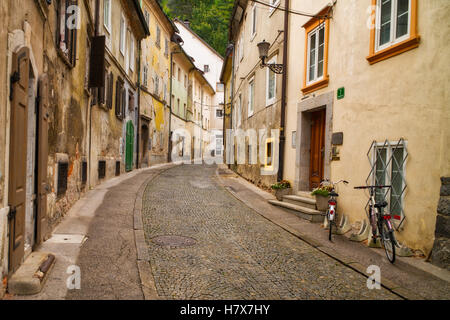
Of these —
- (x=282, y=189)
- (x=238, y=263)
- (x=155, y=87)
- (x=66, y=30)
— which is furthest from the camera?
(x=155, y=87)

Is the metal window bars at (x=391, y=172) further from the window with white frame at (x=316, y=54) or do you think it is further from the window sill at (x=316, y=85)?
the window with white frame at (x=316, y=54)

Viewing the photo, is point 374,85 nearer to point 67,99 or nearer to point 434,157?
point 434,157

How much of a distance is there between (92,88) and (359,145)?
23.5 ft

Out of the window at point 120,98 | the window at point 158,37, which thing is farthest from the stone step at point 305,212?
the window at point 158,37

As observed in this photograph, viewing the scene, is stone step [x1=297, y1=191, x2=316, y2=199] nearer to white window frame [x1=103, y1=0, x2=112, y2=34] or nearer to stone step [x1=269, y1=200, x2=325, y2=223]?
stone step [x1=269, y1=200, x2=325, y2=223]

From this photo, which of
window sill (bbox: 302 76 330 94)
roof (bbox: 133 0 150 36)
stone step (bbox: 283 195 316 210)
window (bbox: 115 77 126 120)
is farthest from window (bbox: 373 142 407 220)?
roof (bbox: 133 0 150 36)

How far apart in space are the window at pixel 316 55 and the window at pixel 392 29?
1831mm

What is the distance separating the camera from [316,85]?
9.23 meters

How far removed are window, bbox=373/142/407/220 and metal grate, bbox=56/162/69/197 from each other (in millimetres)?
5818

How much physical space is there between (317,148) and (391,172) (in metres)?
3.38

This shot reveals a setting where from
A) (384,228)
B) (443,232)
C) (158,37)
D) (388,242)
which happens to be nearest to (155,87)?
(158,37)

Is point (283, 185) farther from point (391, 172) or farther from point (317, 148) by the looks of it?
point (391, 172)

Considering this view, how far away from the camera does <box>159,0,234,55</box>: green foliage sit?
41.4 m

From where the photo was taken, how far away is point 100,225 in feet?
22.9
